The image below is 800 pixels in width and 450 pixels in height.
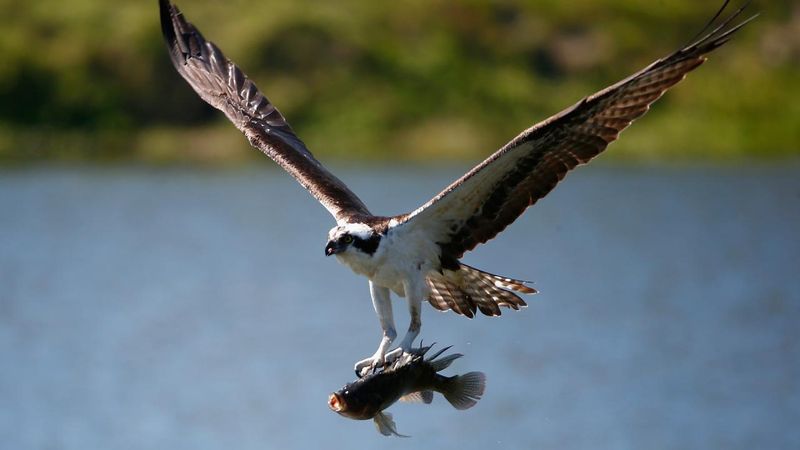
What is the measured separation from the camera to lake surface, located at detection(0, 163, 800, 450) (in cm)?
1599

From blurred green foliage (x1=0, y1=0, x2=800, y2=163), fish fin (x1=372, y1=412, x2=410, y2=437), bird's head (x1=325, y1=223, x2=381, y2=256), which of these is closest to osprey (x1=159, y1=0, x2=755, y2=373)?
bird's head (x1=325, y1=223, x2=381, y2=256)

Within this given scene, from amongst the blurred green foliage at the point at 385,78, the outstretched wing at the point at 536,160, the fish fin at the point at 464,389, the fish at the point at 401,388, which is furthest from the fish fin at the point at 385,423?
the blurred green foliage at the point at 385,78

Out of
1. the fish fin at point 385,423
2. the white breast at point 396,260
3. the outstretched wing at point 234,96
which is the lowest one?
the fish fin at point 385,423

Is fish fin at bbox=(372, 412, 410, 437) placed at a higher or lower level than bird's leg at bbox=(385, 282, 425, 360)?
lower

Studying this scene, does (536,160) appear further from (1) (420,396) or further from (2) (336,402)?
(2) (336,402)

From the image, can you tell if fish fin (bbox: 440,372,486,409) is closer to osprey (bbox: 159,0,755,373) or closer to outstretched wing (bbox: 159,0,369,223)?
osprey (bbox: 159,0,755,373)

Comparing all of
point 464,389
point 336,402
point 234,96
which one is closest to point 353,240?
point 464,389

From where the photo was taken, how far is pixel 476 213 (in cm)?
948

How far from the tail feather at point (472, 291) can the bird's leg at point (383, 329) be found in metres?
→ 0.46

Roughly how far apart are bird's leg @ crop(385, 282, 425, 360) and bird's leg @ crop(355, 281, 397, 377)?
0.21 feet

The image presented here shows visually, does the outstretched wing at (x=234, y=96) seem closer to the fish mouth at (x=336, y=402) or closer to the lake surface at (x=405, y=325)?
the fish mouth at (x=336, y=402)

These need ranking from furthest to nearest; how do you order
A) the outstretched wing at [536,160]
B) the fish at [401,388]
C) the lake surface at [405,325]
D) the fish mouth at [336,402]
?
the lake surface at [405,325], the outstretched wing at [536,160], the fish at [401,388], the fish mouth at [336,402]

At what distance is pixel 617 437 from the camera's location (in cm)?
1554

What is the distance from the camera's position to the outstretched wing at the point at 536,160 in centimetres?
870
